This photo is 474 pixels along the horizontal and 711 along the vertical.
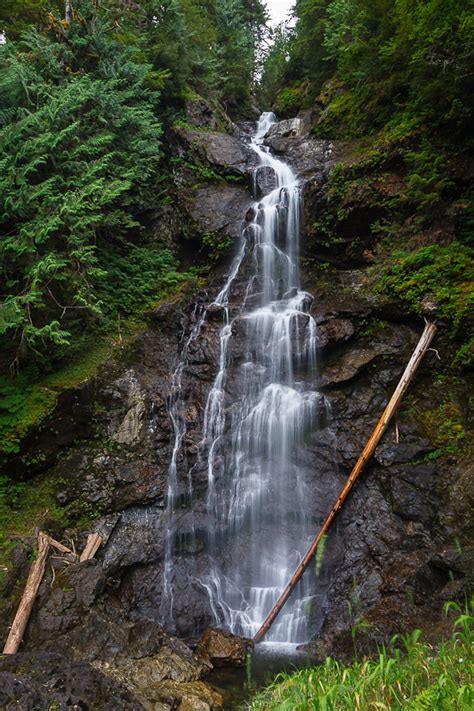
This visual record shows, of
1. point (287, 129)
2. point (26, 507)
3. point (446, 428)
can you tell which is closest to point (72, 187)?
point (26, 507)

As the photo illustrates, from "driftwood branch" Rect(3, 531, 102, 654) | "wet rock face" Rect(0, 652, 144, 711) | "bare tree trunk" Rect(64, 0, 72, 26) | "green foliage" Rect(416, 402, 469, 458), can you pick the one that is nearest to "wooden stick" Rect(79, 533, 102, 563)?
"driftwood branch" Rect(3, 531, 102, 654)

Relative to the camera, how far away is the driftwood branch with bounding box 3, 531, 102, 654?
553 centimetres

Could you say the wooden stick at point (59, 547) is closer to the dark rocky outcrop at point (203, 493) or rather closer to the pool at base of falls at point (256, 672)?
the dark rocky outcrop at point (203, 493)

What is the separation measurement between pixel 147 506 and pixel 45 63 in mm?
10078

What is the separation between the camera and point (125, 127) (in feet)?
34.8

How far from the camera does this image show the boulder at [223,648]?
605cm

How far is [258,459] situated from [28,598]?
442 cm

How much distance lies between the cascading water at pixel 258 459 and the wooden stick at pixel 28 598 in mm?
2179

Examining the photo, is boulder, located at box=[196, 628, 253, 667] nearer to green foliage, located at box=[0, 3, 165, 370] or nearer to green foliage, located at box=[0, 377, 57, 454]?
green foliage, located at box=[0, 377, 57, 454]

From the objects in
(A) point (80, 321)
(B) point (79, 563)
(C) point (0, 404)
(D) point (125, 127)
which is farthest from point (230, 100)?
(B) point (79, 563)

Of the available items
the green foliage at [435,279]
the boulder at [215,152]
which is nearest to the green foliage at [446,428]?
the green foliage at [435,279]

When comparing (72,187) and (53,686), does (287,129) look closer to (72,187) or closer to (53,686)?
(72,187)

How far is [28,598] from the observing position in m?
5.95

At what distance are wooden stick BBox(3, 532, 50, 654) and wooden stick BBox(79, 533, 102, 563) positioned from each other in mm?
651
